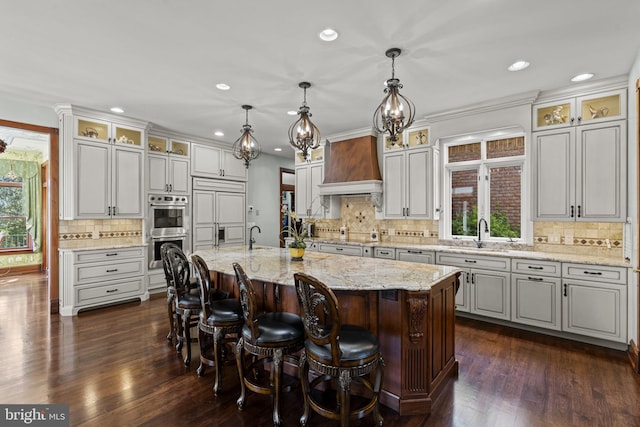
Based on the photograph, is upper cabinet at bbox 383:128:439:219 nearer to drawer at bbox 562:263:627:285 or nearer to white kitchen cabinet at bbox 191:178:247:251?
drawer at bbox 562:263:627:285

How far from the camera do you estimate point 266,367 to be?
2.90 m

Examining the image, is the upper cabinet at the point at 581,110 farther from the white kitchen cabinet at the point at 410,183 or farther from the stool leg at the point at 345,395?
the stool leg at the point at 345,395

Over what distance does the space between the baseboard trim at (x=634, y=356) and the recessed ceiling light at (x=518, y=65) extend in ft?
9.29

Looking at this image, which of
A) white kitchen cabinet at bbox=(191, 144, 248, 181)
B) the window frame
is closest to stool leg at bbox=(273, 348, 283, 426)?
the window frame

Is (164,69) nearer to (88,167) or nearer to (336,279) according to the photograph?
(88,167)

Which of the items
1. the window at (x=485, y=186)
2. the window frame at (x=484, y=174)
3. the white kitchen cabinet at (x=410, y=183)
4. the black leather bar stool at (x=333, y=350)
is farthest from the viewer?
the white kitchen cabinet at (x=410, y=183)

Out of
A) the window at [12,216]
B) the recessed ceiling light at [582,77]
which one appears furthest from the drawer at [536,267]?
the window at [12,216]

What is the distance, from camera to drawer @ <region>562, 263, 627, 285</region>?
125 inches

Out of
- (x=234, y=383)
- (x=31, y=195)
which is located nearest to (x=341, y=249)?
(x=234, y=383)

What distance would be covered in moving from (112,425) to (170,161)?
4.52 meters

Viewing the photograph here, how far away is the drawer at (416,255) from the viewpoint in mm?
4375

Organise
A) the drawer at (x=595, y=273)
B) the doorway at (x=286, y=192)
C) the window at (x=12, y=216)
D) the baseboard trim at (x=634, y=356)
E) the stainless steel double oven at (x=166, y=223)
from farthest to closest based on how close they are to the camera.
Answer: the doorway at (x=286, y=192), the window at (x=12, y=216), the stainless steel double oven at (x=166, y=223), the drawer at (x=595, y=273), the baseboard trim at (x=634, y=356)
